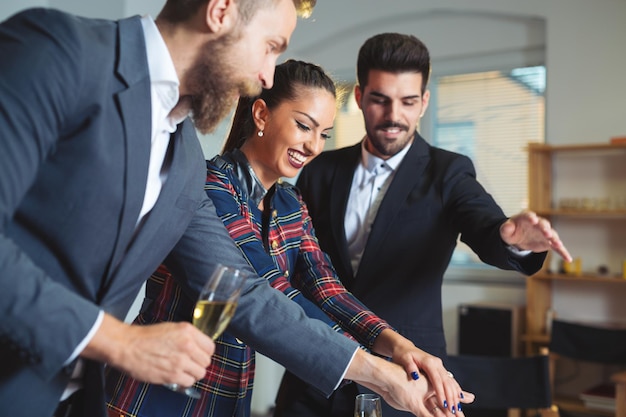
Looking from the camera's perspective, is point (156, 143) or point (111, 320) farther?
point (156, 143)

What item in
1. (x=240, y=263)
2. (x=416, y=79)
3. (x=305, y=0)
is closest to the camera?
(x=305, y=0)

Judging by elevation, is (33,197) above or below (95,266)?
above

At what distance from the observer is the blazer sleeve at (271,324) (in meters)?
1.62

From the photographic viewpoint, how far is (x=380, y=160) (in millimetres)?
2445

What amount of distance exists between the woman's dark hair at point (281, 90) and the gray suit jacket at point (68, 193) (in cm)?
57

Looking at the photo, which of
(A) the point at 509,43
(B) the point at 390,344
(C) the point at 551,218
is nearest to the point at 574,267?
(C) the point at 551,218

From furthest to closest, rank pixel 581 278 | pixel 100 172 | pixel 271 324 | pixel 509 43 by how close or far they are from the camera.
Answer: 1. pixel 509 43
2. pixel 581 278
3. pixel 271 324
4. pixel 100 172

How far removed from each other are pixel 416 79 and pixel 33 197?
5.26ft

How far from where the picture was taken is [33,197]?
1.12 m

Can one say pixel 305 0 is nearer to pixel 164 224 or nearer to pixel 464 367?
pixel 164 224

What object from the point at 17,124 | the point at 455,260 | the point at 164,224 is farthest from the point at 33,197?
the point at 455,260

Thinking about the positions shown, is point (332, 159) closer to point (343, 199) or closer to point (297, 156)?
point (343, 199)

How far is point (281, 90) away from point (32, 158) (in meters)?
1.05

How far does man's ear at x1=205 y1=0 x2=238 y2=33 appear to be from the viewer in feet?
4.21
